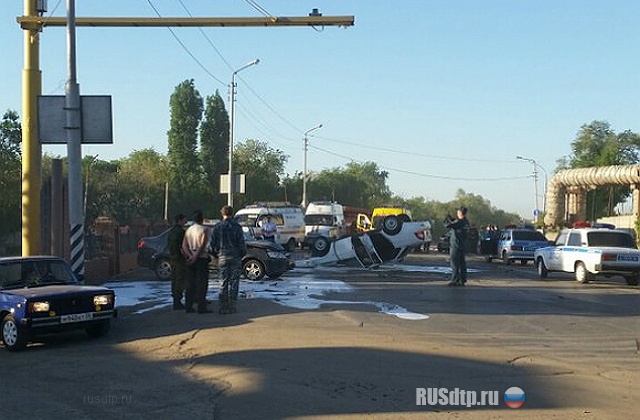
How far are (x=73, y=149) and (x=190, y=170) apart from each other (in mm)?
51682

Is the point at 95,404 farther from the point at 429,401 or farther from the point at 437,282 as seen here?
the point at 437,282

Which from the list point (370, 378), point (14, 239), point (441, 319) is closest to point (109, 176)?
point (14, 239)

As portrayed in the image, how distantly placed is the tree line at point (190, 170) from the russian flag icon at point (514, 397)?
2349cm

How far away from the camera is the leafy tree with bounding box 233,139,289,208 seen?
76.5m

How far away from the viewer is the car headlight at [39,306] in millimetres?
11555

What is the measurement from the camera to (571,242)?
2441 cm

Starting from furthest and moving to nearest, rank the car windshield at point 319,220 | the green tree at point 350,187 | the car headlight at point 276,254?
the green tree at point 350,187 < the car windshield at point 319,220 < the car headlight at point 276,254

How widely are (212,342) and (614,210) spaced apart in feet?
234

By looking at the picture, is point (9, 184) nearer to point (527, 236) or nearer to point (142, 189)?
point (527, 236)

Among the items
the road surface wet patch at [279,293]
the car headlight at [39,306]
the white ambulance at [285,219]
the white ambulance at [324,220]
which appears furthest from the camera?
the white ambulance at [324,220]

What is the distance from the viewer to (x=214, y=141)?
7006 centimetres

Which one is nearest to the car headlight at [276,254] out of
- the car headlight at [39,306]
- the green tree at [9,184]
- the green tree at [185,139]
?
the car headlight at [39,306]

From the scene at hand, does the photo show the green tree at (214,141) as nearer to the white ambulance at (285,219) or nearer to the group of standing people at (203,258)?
the white ambulance at (285,219)

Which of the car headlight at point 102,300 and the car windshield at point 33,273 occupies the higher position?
the car windshield at point 33,273
